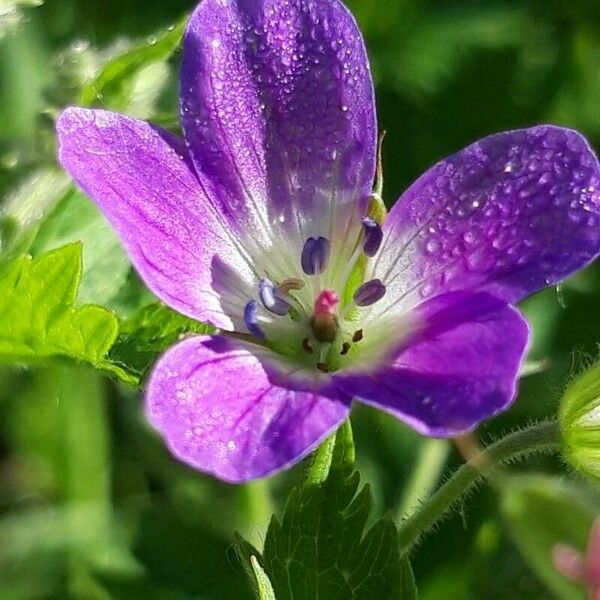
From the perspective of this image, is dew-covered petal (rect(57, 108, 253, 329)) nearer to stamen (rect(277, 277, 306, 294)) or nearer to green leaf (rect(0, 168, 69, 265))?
stamen (rect(277, 277, 306, 294))

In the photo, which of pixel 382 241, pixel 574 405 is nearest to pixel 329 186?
pixel 382 241

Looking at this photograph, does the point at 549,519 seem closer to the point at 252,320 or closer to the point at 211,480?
the point at 252,320

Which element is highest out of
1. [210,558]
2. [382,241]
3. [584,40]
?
[382,241]

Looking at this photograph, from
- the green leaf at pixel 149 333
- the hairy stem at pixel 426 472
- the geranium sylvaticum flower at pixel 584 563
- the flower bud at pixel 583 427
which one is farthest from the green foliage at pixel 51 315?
the hairy stem at pixel 426 472

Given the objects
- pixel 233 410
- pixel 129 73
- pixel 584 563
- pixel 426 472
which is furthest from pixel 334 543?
pixel 426 472

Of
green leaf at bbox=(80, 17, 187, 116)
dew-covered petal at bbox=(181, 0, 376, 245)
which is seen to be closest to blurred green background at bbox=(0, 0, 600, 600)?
green leaf at bbox=(80, 17, 187, 116)

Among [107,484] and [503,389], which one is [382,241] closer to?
[503,389]
